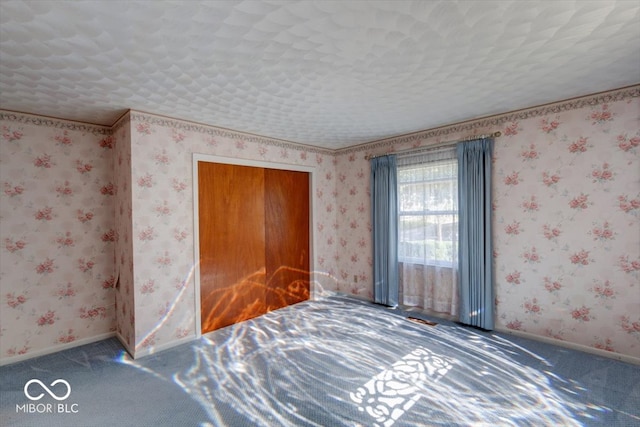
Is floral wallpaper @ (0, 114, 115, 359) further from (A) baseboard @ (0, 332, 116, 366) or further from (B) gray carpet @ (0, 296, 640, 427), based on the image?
(B) gray carpet @ (0, 296, 640, 427)

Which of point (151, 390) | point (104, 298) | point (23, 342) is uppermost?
point (104, 298)

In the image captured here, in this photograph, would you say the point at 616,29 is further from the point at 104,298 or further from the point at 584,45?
the point at 104,298

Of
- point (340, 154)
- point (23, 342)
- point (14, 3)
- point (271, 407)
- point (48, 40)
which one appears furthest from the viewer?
point (340, 154)

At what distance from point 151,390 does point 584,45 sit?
3.85 meters

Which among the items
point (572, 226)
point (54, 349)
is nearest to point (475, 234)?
point (572, 226)

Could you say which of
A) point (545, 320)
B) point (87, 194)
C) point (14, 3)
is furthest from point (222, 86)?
point (545, 320)

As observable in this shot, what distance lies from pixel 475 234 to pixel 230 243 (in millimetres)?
2868

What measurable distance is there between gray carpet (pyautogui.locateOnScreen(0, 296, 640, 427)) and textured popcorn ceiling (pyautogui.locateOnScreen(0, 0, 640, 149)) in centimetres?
235

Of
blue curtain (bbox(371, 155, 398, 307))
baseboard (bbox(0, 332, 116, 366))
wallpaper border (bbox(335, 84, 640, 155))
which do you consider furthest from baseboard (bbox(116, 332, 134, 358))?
wallpaper border (bbox(335, 84, 640, 155))

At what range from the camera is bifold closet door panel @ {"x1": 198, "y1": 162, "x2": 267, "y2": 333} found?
3336 mm

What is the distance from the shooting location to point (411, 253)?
3951mm

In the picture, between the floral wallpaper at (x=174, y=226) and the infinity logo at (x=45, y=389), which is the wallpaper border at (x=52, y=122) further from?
the infinity logo at (x=45, y=389)

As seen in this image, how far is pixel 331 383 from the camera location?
2.30 m

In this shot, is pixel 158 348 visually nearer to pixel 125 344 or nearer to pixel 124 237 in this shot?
pixel 125 344
